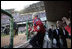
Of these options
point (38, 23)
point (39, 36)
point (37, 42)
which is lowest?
point (37, 42)

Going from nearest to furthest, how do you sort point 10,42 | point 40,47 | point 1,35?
1. point 1,35
2. point 40,47
3. point 10,42

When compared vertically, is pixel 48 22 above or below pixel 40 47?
above

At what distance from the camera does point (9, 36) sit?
195 cm

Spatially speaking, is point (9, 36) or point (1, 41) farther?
point (9, 36)

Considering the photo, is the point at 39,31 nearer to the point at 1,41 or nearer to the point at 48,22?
the point at 1,41

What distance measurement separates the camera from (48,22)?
4543mm

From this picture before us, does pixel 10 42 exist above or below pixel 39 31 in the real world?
below

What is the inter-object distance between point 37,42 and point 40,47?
0.17 metres

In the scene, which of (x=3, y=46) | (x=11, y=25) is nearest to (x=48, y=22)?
(x=11, y=25)

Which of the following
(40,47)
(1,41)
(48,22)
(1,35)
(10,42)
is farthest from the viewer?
(48,22)

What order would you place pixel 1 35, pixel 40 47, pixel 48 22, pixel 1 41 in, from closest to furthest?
pixel 1 35
pixel 1 41
pixel 40 47
pixel 48 22

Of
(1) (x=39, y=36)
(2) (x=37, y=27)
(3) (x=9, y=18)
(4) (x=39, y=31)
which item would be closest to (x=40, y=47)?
(1) (x=39, y=36)

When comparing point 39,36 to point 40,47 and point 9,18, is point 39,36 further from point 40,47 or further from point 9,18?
point 9,18

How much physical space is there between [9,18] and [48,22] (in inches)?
116
